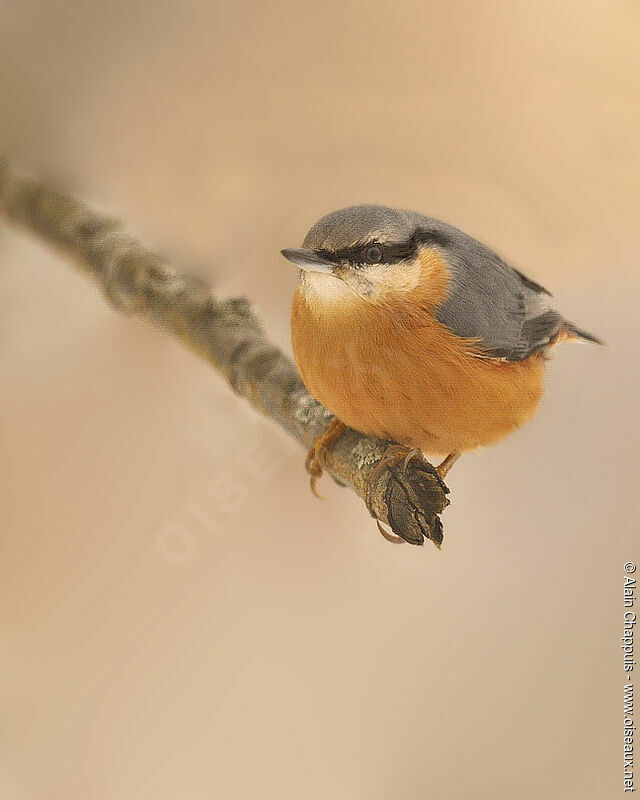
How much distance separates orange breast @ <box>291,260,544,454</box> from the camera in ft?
2.09

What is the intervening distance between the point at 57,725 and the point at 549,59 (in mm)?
924

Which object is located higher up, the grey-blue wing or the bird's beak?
the grey-blue wing

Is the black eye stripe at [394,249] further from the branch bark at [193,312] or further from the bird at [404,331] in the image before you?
the branch bark at [193,312]

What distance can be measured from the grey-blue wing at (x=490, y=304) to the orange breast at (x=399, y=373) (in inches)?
0.6

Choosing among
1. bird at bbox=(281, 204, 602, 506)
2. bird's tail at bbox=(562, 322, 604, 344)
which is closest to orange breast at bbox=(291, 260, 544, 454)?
bird at bbox=(281, 204, 602, 506)

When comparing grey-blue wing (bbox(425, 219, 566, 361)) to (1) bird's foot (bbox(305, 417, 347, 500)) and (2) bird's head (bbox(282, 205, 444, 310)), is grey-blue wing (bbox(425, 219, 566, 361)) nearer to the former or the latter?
(2) bird's head (bbox(282, 205, 444, 310))

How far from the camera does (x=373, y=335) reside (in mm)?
636

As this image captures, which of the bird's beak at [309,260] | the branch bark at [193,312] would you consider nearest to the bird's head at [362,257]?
the bird's beak at [309,260]

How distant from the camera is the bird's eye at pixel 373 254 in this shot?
0.61m

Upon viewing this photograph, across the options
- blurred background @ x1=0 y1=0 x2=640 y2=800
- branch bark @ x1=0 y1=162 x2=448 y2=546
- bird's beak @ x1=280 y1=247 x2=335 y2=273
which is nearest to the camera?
bird's beak @ x1=280 y1=247 x2=335 y2=273

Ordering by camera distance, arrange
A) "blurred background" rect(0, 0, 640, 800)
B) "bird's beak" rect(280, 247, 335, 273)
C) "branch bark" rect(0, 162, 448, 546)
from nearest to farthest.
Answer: "bird's beak" rect(280, 247, 335, 273) → "branch bark" rect(0, 162, 448, 546) → "blurred background" rect(0, 0, 640, 800)

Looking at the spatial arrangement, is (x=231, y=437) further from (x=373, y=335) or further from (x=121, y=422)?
(x=373, y=335)

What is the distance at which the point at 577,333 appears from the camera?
0.79 metres

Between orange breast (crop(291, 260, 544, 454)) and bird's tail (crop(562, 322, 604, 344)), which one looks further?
bird's tail (crop(562, 322, 604, 344))
